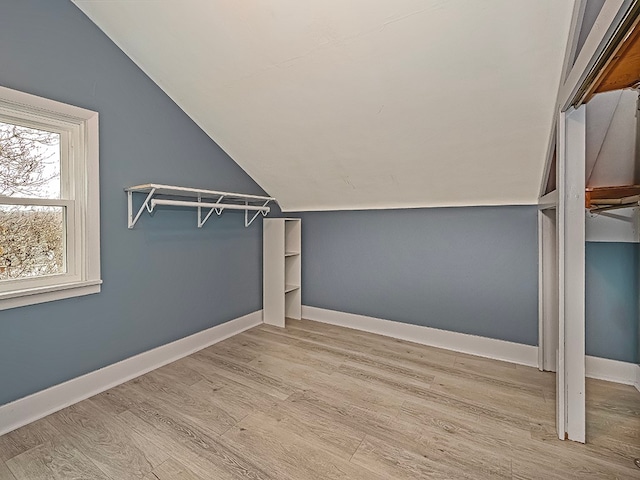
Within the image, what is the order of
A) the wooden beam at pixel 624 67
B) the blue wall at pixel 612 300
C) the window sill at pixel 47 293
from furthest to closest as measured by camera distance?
the blue wall at pixel 612 300, the window sill at pixel 47 293, the wooden beam at pixel 624 67

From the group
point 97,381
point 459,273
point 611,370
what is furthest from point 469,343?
point 97,381

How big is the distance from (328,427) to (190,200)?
2.01 m

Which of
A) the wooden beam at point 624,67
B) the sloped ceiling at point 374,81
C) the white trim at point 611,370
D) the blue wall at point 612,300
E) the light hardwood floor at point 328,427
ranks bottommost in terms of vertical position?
the light hardwood floor at point 328,427

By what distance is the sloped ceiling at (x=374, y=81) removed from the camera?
154cm

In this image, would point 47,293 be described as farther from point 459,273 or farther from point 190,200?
point 459,273

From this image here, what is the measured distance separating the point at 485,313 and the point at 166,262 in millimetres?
2616

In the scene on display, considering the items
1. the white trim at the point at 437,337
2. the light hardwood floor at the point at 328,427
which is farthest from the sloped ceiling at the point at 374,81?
Result: the light hardwood floor at the point at 328,427

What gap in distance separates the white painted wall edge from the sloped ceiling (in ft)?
3.78

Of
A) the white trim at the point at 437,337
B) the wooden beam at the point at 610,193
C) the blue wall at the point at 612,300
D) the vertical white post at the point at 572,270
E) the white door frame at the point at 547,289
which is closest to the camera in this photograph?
the vertical white post at the point at 572,270

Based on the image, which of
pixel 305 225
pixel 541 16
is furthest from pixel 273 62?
pixel 305 225

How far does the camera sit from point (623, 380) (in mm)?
2115

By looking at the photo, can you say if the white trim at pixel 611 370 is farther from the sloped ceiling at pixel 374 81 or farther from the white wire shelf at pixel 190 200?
the white wire shelf at pixel 190 200

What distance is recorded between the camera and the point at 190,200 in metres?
2.65

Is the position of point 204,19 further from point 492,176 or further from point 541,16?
point 492,176
